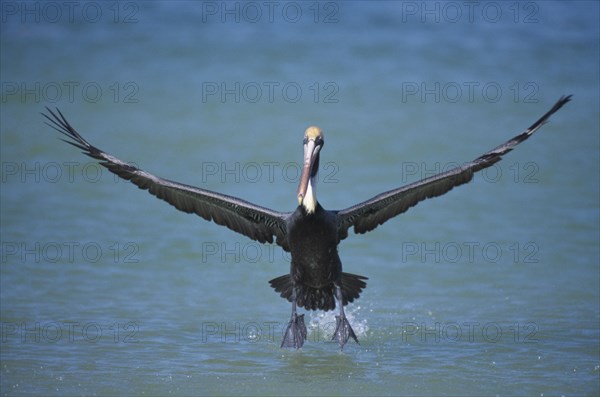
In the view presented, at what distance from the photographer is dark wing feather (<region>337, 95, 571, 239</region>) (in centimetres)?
902

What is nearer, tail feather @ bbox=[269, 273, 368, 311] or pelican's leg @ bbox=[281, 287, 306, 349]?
Answer: pelican's leg @ bbox=[281, 287, 306, 349]

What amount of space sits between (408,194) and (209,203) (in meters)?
1.75

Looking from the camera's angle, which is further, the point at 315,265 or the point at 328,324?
the point at 328,324

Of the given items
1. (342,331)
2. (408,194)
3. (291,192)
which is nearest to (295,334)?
(342,331)

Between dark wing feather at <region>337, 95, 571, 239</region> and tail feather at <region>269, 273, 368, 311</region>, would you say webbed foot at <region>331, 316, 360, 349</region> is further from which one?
dark wing feather at <region>337, 95, 571, 239</region>

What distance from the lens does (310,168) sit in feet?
28.6

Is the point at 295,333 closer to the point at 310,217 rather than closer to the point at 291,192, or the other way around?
the point at 310,217

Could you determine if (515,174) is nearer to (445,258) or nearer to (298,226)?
(445,258)

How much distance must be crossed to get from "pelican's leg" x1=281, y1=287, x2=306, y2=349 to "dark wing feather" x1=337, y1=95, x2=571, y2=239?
839 mm

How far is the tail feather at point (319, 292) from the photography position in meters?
9.55

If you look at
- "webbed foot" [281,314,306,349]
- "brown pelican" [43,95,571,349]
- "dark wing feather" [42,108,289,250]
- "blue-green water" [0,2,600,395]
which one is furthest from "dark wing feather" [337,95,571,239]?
"blue-green water" [0,2,600,395]

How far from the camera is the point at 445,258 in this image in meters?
12.5

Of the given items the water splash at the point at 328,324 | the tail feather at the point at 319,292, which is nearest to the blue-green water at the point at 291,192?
the water splash at the point at 328,324

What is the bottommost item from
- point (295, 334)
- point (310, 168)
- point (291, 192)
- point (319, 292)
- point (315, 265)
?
point (295, 334)
